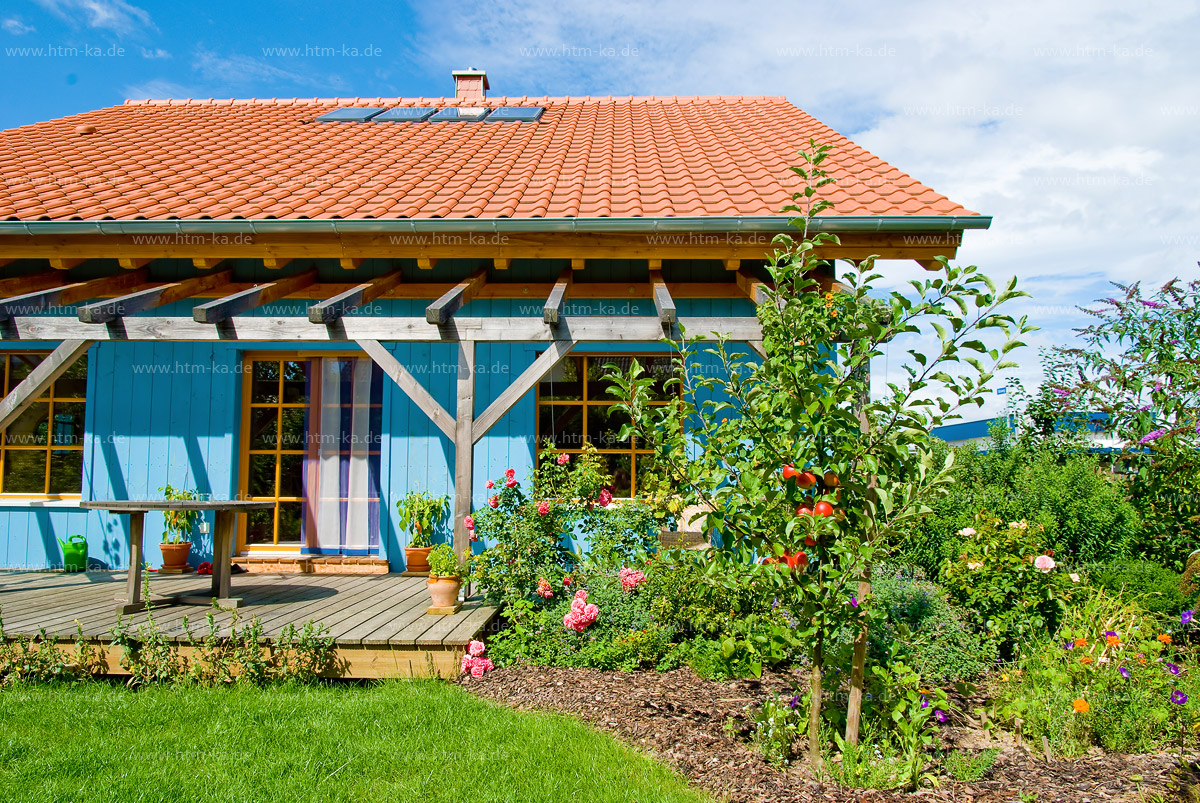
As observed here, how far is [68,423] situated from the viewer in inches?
246

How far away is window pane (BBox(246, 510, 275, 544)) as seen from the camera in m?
6.10

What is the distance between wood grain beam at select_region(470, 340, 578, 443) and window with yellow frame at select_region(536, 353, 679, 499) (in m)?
1.62

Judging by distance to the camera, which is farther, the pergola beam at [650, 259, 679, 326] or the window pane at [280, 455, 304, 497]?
the window pane at [280, 455, 304, 497]

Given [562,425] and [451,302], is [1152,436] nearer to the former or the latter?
[562,425]

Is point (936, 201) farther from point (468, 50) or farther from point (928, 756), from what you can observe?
point (468, 50)

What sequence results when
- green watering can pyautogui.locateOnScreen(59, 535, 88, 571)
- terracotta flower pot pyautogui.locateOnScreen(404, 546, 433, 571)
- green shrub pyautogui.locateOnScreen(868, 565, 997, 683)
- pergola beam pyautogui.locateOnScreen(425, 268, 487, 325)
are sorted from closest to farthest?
green shrub pyautogui.locateOnScreen(868, 565, 997, 683), pergola beam pyautogui.locateOnScreen(425, 268, 487, 325), terracotta flower pot pyautogui.locateOnScreen(404, 546, 433, 571), green watering can pyautogui.locateOnScreen(59, 535, 88, 571)

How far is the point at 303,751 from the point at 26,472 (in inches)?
211

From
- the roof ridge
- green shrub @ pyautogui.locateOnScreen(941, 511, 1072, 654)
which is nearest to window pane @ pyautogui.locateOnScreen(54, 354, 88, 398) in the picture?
the roof ridge

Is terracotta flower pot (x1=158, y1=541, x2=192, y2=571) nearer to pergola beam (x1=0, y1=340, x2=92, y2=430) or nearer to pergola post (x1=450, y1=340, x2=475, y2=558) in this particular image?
pergola beam (x1=0, y1=340, x2=92, y2=430)

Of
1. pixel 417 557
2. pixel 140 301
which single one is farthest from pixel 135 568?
pixel 417 557

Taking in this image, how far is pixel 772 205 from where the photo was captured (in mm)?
5184

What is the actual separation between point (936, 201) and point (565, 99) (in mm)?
6525

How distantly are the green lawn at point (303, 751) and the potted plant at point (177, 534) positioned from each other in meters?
2.54

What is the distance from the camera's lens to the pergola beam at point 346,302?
411 centimetres
